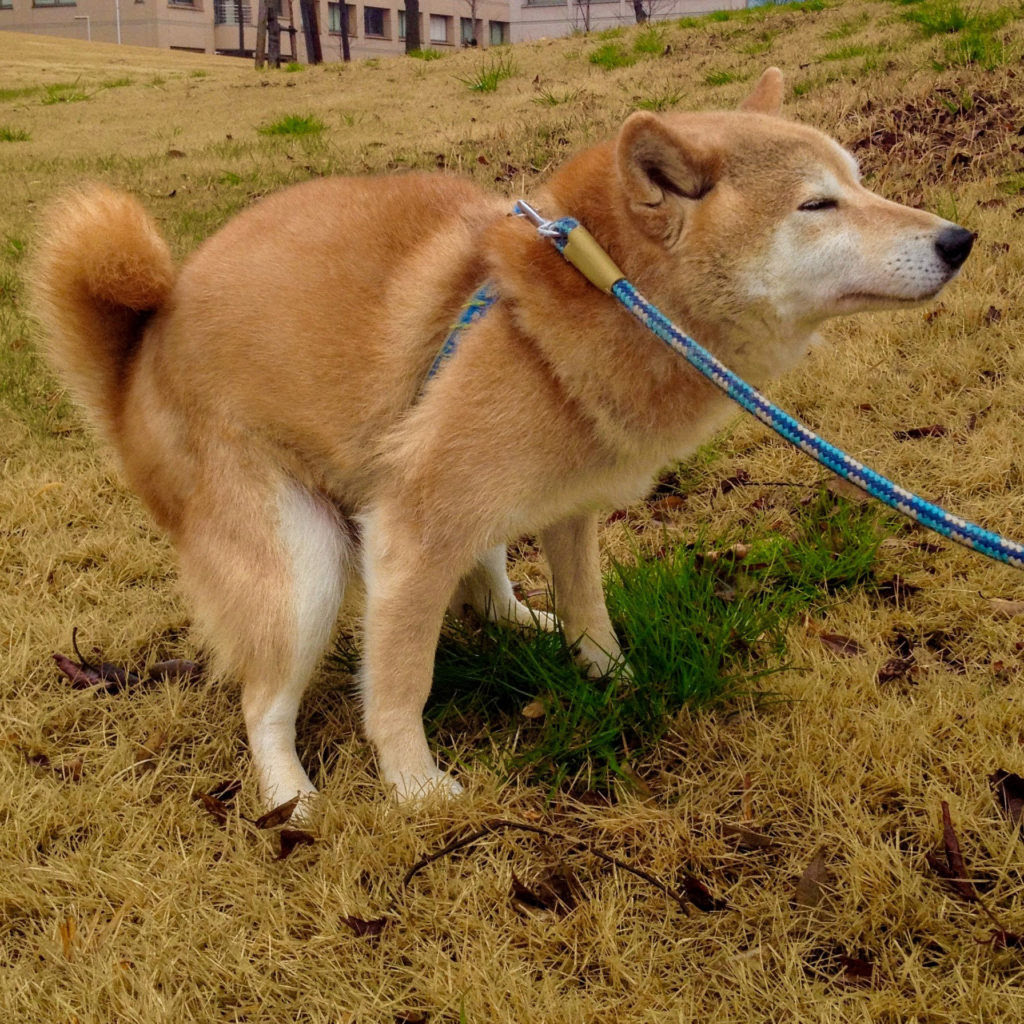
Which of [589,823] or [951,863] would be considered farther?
[589,823]

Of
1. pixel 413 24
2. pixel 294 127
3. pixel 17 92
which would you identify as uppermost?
pixel 413 24

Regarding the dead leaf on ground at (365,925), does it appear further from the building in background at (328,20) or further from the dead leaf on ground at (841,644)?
the building in background at (328,20)

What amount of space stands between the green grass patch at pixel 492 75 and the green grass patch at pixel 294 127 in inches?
76.7

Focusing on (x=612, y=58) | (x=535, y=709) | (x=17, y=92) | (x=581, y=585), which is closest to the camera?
(x=535, y=709)

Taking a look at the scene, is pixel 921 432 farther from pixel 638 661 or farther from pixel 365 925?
pixel 365 925

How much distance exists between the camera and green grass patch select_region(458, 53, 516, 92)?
10453 millimetres

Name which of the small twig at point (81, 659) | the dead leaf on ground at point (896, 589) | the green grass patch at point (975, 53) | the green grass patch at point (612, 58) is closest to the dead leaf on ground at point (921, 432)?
the dead leaf on ground at point (896, 589)

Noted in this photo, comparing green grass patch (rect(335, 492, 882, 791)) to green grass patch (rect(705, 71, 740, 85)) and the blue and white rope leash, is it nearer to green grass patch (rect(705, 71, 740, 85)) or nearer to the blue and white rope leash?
the blue and white rope leash

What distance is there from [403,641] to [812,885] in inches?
36.9

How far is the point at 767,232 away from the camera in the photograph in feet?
6.23

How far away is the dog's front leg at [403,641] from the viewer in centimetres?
207

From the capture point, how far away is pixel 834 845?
6.13 ft

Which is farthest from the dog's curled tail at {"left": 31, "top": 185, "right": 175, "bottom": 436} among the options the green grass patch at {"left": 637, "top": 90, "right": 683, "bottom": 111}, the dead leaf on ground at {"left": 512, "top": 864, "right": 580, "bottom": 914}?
the green grass patch at {"left": 637, "top": 90, "right": 683, "bottom": 111}

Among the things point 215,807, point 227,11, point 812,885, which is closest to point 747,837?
point 812,885
